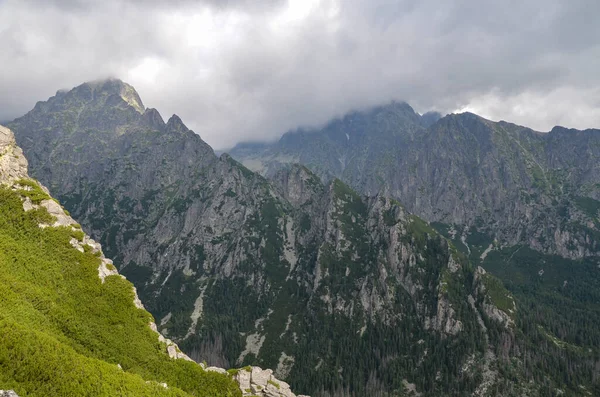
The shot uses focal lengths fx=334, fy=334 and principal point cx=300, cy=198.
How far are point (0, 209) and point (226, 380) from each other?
2972 inches

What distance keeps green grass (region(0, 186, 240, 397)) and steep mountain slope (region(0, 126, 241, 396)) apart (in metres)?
0.16

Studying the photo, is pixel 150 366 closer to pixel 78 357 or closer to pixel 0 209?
pixel 78 357

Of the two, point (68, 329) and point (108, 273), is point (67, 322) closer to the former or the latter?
point (68, 329)

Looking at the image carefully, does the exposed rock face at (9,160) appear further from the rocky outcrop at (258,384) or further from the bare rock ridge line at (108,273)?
the rocky outcrop at (258,384)

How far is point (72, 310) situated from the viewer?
76.9m

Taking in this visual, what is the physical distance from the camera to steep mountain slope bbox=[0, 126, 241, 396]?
180 ft

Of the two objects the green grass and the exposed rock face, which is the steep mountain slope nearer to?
the green grass

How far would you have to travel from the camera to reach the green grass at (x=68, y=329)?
5444cm

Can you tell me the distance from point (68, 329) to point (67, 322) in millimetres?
1563

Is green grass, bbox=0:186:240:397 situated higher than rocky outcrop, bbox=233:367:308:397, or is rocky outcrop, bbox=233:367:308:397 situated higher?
green grass, bbox=0:186:240:397

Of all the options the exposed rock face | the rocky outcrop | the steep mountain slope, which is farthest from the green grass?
the exposed rock face

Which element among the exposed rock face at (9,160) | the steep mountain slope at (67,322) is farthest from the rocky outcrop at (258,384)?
the exposed rock face at (9,160)

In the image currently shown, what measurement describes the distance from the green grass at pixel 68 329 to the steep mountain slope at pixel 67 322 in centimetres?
16

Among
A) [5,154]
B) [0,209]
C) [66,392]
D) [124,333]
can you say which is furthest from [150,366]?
[5,154]
